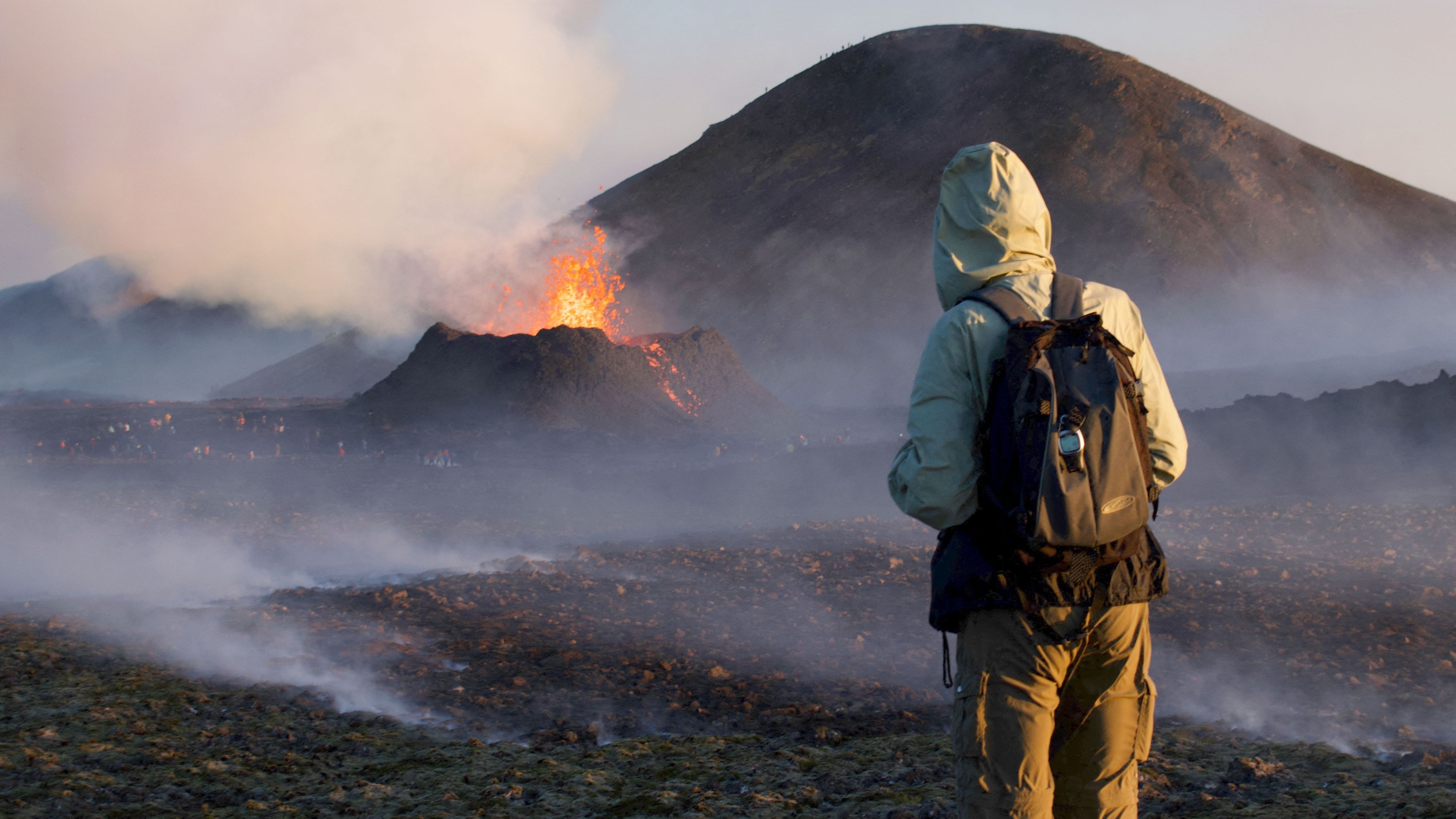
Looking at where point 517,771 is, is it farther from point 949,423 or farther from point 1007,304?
point 1007,304

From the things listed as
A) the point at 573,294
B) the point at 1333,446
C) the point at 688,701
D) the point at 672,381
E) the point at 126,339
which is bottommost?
the point at 688,701

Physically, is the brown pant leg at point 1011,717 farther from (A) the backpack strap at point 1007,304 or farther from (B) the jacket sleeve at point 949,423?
(A) the backpack strap at point 1007,304

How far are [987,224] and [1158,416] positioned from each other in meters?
0.63

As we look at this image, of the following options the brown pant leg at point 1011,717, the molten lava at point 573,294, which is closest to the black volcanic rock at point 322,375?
the molten lava at point 573,294

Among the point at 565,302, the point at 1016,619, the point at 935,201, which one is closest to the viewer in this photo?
the point at 1016,619

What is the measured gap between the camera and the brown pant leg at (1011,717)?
2.08 metres

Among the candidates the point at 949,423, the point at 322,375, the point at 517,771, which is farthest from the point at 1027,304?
the point at 322,375

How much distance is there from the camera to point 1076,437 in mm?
1995

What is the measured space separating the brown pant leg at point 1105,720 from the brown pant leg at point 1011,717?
0.25ft

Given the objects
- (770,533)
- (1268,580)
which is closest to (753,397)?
(770,533)

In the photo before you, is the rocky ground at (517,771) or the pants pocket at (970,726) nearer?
the pants pocket at (970,726)

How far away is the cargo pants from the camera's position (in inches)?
82.3

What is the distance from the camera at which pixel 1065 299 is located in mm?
2221

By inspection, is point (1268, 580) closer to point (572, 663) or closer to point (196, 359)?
point (572, 663)
